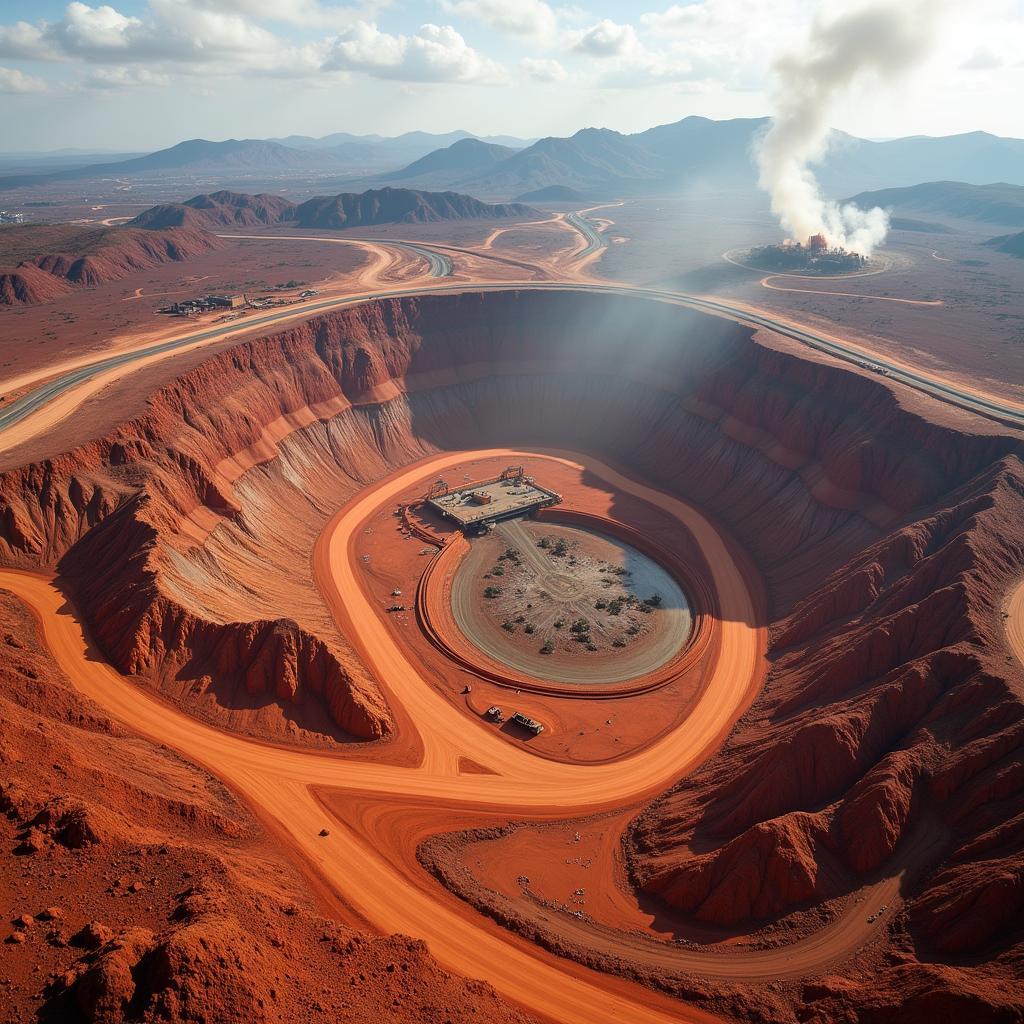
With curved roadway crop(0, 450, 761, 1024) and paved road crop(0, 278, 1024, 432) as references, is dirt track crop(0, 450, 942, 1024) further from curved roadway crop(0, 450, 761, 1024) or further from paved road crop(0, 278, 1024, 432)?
paved road crop(0, 278, 1024, 432)

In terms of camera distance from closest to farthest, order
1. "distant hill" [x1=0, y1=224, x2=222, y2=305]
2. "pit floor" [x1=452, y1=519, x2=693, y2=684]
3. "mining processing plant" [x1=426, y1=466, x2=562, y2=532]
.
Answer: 1. "pit floor" [x1=452, y1=519, x2=693, y2=684]
2. "mining processing plant" [x1=426, y1=466, x2=562, y2=532]
3. "distant hill" [x1=0, y1=224, x2=222, y2=305]

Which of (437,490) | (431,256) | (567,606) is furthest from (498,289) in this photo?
(567,606)

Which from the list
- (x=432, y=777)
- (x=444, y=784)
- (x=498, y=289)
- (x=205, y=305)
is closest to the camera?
(x=444, y=784)

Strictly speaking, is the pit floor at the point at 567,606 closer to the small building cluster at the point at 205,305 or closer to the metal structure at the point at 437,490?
the metal structure at the point at 437,490

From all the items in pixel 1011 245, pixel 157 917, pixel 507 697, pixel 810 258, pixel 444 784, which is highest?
pixel 1011 245

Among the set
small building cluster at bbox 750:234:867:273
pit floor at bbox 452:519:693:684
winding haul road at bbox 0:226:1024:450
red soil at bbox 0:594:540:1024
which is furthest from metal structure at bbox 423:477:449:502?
small building cluster at bbox 750:234:867:273

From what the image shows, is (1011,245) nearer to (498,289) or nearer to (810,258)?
(810,258)
